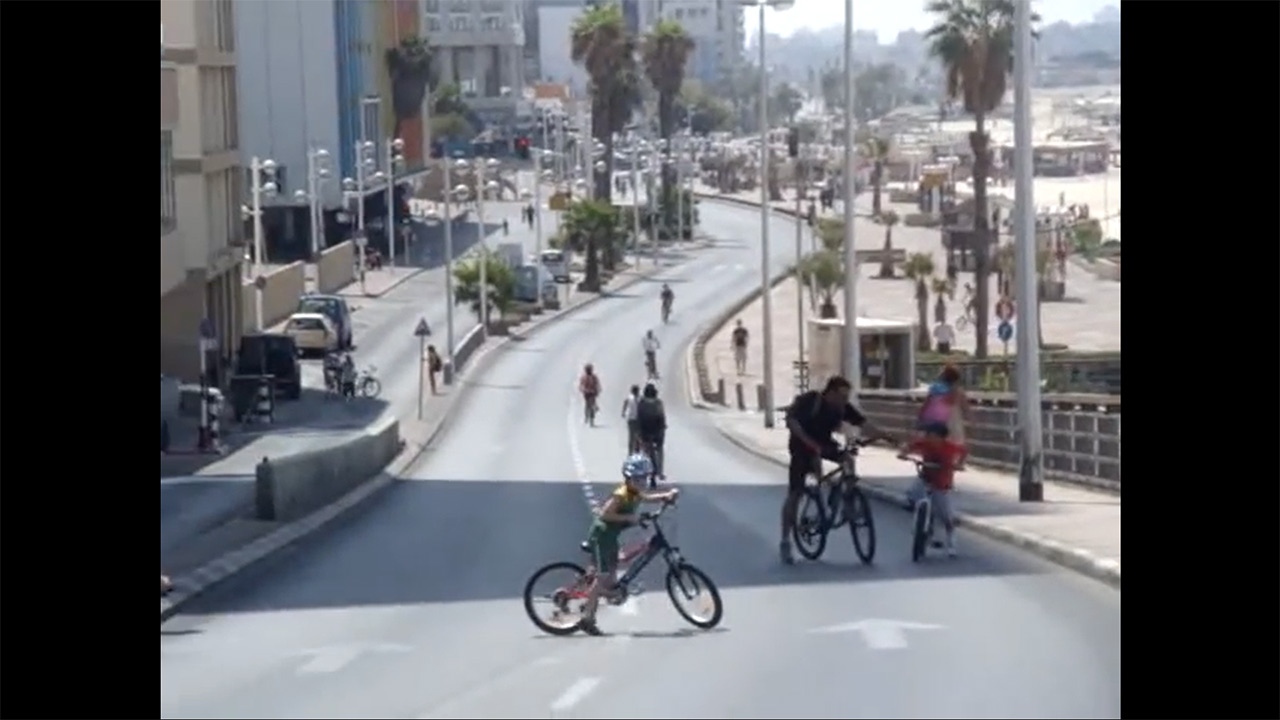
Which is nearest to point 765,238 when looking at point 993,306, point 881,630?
point 993,306

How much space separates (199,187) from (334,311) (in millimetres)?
11714

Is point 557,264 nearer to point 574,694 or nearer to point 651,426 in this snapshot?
point 651,426

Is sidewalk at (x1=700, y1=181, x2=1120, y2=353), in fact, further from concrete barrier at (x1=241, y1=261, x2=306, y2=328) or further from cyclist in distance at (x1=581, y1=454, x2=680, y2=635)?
cyclist in distance at (x1=581, y1=454, x2=680, y2=635)

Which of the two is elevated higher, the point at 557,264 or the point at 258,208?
the point at 258,208

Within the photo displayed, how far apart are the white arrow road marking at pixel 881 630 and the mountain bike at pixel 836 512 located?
12.6ft

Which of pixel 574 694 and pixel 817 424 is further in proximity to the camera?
pixel 817 424

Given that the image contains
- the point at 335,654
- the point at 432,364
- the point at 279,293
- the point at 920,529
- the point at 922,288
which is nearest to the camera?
the point at 335,654

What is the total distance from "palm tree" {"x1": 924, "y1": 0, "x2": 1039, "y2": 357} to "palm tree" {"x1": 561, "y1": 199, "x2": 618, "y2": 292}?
36809mm

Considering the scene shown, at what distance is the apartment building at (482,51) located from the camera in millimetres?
118688

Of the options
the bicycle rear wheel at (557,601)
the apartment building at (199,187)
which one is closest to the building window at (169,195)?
the apartment building at (199,187)

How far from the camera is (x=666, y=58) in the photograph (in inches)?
4776
